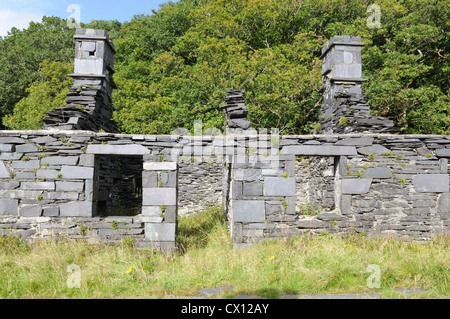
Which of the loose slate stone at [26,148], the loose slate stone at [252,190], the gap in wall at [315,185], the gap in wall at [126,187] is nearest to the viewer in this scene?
the loose slate stone at [26,148]

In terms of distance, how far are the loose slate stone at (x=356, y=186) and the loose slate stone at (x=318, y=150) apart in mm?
580

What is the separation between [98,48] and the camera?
879 cm

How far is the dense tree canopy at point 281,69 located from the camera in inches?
557

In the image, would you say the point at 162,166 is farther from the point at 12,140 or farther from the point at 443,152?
the point at 443,152

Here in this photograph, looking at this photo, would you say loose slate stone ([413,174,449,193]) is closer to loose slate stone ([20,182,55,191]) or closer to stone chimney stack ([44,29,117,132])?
loose slate stone ([20,182,55,191])

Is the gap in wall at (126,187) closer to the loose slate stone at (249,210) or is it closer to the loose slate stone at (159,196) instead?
the loose slate stone at (159,196)

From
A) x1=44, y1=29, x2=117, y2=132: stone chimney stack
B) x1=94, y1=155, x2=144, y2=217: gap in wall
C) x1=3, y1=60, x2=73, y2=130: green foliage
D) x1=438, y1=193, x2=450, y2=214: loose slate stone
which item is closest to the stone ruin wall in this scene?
x1=438, y1=193, x2=450, y2=214: loose slate stone

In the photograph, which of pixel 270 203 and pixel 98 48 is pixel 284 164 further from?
pixel 98 48

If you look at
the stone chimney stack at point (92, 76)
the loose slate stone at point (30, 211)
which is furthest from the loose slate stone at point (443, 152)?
the loose slate stone at point (30, 211)

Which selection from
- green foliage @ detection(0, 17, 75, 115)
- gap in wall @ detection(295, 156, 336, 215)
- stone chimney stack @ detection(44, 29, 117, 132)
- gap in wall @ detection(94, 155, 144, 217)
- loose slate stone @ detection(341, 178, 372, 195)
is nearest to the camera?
loose slate stone @ detection(341, 178, 372, 195)

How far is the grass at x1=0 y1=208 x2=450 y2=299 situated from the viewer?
14.5 feet

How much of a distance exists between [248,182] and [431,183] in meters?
3.95

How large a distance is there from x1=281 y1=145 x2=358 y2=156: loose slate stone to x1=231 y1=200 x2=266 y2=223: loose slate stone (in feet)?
4.10

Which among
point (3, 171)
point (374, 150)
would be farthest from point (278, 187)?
Answer: point (3, 171)
